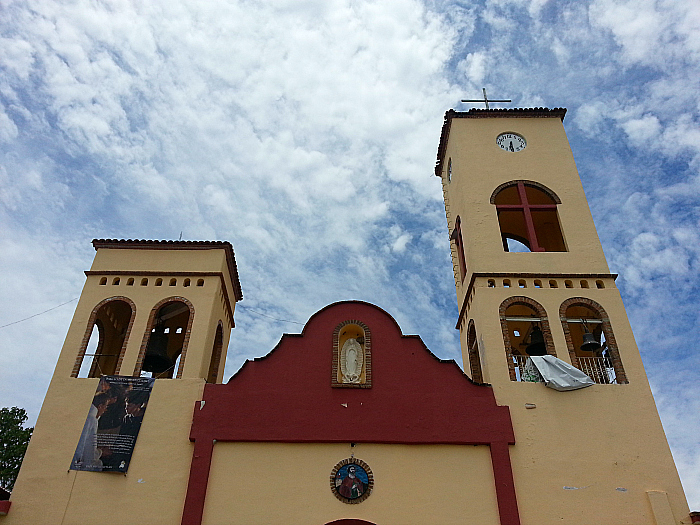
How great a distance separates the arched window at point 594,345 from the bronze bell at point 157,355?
10.5 metres

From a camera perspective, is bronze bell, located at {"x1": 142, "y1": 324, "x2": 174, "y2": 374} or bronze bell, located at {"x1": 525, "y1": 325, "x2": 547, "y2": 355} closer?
bronze bell, located at {"x1": 142, "y1": 324, "x2": 174, "y2": 374}

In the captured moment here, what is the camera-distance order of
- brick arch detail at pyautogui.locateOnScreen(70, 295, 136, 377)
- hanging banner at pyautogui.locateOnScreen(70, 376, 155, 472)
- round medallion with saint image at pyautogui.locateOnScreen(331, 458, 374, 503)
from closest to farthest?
round medallion with saint image at pyautogui.locateOnScreen(331, 458, 374, 503)
hanging banner at pyautogui.locateOnScreen(70, 376, 155, 472)
brick arch detail at pyautogui.locateOnScreen(70, 295, 136, 377)

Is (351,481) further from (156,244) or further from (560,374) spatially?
→ (156,244)

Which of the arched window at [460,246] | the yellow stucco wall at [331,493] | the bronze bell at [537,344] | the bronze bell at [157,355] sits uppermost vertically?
the arched window at [460,246]

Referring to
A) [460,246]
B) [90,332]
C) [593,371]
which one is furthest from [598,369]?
[90,332]

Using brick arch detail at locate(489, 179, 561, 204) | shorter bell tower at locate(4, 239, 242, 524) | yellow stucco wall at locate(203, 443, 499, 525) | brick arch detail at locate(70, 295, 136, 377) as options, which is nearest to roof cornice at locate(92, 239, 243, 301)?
shorter bell tower at locate(4, 239, 242, 524)

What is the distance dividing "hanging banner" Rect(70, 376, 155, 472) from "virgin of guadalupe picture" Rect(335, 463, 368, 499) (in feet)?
15.8

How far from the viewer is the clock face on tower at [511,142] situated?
18375 mm

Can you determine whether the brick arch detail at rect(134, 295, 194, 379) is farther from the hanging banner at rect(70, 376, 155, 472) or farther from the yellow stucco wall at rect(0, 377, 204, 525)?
the yellow stucco wall at rect(0, 377, 204, 525)

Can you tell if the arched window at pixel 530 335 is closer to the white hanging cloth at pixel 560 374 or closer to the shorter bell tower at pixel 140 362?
the white hanging cloth at pixel 560 374

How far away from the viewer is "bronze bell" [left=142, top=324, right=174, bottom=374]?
14.6 m

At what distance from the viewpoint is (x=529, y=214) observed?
16609 mm

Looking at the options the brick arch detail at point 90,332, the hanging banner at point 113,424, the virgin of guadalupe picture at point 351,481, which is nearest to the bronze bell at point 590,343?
the virgin of guadalupe picture at point 351,481

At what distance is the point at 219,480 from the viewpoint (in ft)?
40.0
